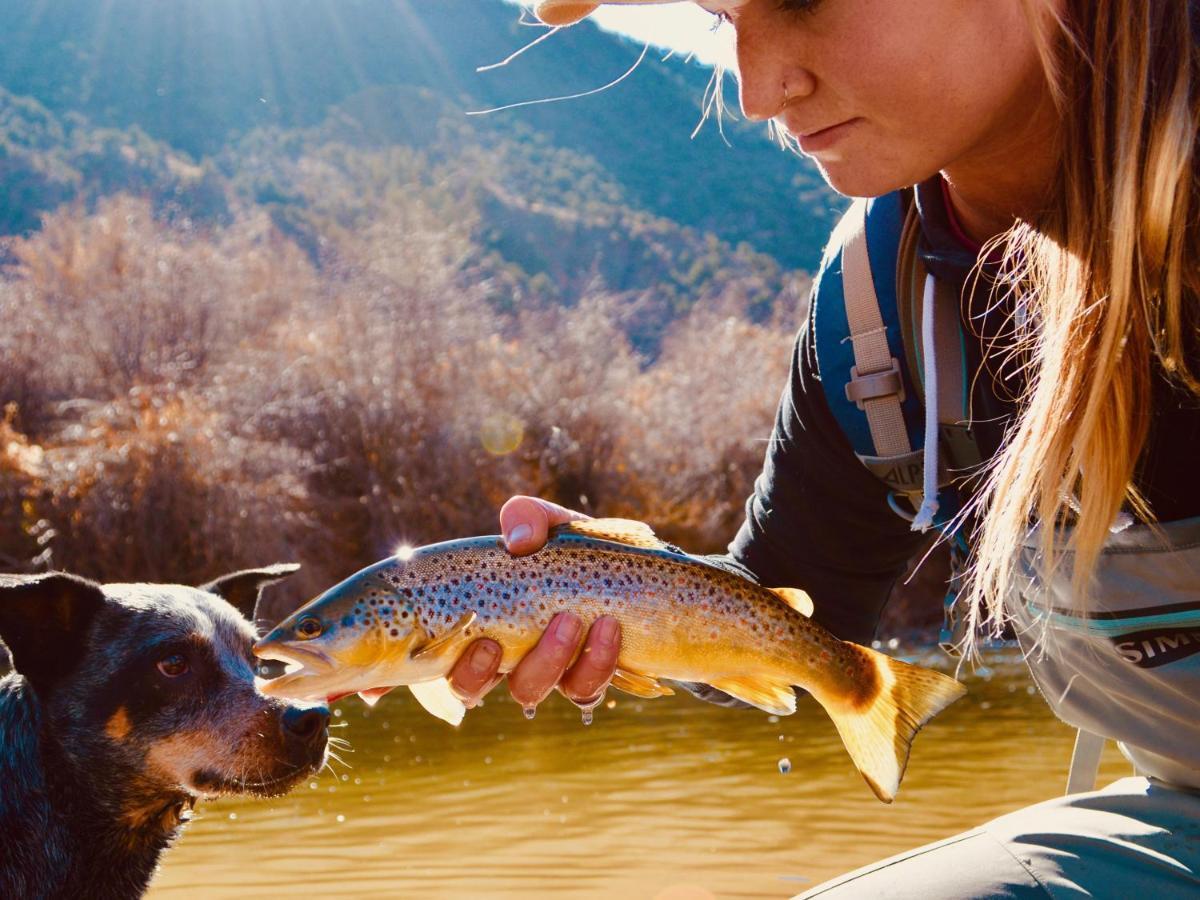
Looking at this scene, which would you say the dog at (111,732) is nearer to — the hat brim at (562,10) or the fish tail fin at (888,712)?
the fish tail fin at (888,712)

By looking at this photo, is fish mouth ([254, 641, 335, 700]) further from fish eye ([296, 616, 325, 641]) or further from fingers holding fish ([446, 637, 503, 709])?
fingers holding fish ([446, 637, 503, 709])

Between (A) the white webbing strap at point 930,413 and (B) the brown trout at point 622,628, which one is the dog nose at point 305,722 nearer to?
(B) the brown trout at point 622,628

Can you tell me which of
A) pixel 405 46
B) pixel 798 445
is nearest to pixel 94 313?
pixel 798 445

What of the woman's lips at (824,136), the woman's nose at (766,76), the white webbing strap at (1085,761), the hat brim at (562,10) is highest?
the hat brim at (562,10)

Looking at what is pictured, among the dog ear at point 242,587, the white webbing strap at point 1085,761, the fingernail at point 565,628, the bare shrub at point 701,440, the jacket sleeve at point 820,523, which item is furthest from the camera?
the bare shrub at point 701,440

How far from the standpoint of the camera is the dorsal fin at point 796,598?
2.76 m

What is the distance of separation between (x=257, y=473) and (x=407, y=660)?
18.0 metres

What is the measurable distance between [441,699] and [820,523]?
94 centimetres

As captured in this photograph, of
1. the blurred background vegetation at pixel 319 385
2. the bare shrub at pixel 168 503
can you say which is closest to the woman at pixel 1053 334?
the blurred background vegetation at pixel 319 385

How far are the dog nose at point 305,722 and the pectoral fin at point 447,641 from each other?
160cm

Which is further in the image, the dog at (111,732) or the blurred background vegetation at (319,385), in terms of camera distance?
the blurred background vegetation at (319,385)

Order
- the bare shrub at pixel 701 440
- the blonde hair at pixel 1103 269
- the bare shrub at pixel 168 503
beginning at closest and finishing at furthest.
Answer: the blonde hair at pixel 1103 269 → the bare shrub at pixel 168 503 → the bare shrub at pixel 701 440

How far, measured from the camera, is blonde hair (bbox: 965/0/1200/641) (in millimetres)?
2121

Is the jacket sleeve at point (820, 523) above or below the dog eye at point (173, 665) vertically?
above
